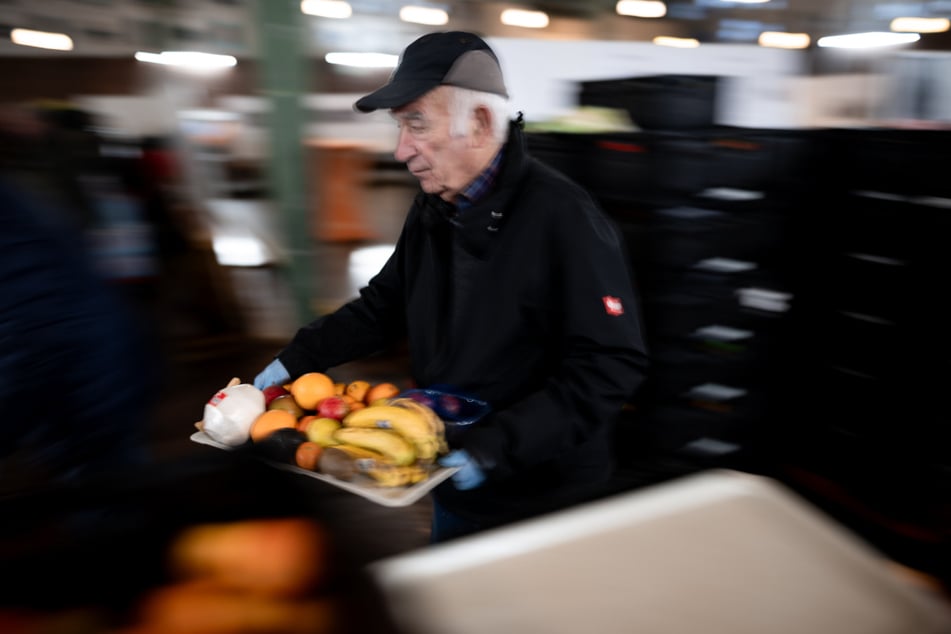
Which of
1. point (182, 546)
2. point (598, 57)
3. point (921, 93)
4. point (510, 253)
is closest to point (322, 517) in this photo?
point (182, 546)

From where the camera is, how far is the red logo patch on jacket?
1.27 meters

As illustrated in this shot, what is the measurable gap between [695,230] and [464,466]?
1913 millimetres

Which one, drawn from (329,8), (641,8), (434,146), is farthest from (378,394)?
(641,8)

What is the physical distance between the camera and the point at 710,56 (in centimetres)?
349

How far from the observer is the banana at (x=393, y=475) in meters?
1.10

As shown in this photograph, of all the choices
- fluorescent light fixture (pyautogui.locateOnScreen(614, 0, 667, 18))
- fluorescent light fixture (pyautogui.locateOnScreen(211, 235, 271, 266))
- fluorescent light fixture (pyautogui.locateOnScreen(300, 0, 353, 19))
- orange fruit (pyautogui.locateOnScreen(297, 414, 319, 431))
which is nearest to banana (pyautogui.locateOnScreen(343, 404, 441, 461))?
orange fruit (pyautogui.locateOnScreen(297, 414, 319, 431))

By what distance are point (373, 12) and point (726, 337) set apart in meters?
3.39

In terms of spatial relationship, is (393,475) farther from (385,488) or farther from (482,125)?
(482,125)

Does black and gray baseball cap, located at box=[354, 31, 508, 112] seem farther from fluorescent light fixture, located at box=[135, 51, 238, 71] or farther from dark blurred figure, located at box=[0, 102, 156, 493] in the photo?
fluorescent light fixture, located at box=[135, 51, 238, 71]

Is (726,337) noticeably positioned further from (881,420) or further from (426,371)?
(426,371)

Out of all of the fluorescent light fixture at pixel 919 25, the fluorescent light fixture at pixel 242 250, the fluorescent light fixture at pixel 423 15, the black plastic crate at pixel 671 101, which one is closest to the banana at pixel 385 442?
the black plastic crate at pixel 671 101

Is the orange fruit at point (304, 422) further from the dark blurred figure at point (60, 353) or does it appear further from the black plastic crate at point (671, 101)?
the black plastic crate at point (671, 101)

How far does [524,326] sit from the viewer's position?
138 centimetres

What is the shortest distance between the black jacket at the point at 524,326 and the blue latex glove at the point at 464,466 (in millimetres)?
17
